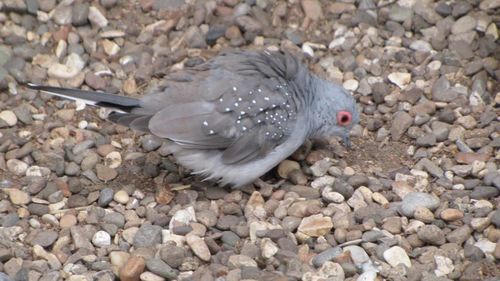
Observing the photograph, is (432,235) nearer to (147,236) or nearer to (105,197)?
(147,236)

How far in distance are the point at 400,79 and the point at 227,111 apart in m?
1.81

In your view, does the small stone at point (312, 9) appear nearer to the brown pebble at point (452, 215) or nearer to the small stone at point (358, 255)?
the brown pebble at point (452, 215)

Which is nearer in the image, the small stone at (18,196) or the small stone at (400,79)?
the small stone at (18,196)

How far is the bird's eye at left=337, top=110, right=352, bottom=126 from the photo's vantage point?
6895mm

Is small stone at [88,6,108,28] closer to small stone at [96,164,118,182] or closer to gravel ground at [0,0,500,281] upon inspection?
gravel ground at [0,0,500,281]

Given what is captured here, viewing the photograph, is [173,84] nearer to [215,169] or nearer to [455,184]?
[215,169]

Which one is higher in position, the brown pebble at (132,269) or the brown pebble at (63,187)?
the brown pebble at (132,269)

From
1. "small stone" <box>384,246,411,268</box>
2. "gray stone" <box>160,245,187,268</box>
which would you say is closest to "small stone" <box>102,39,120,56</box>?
"gray stone" <box>160,245,187,268</box>

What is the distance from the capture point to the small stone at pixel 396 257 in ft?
19.2

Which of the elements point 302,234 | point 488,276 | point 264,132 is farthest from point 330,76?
point 488,276

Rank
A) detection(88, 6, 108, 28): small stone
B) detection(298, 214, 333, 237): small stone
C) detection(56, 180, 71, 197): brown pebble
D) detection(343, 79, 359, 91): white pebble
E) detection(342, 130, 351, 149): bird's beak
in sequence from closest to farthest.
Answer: detection(298, 214, 333, 237): small stone < detection(56, 180, 71, 197): brown pebble < detection(342, 130, 351, 149): bird's beak < detection(343, 79, 359, 91): white pebble < detection(88, 6, 108, 28): small stone

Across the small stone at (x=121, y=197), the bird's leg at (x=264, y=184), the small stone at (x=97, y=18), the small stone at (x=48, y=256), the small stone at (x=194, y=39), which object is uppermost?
the small stone at (x=97, y=18)

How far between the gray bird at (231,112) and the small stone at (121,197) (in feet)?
1.39

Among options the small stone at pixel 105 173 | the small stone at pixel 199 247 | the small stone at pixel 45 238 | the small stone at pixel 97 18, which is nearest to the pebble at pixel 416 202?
the small stone at pixel 199 247
